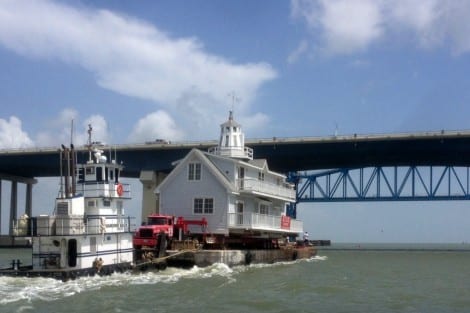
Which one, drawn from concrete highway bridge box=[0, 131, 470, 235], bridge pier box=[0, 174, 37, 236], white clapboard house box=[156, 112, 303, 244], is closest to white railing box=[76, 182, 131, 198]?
white clapboard house box=[156, 112, 303, 244]

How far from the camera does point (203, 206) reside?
2233 inches

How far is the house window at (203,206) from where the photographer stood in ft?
185

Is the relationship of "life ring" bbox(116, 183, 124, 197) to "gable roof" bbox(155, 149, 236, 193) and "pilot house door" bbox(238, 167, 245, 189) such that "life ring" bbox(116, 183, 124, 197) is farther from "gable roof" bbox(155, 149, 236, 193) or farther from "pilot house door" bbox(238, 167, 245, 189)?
"pilot house door" bbox(238, 167, 245, 189)

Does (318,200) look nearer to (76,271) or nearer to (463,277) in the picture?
(463,277)

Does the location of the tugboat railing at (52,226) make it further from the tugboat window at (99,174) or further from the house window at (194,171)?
the house window at (194,171)

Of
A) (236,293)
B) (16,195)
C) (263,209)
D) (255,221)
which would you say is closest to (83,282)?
(236,293)

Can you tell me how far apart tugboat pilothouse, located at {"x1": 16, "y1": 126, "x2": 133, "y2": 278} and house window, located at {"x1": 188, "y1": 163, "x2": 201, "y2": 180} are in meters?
14.0

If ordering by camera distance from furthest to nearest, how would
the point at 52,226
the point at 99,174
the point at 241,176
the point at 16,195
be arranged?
the point at 16,195 < the point at 241,176 < the point at 99,174 < the point at 52,226

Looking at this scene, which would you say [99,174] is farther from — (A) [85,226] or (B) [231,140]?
(B) [231,140]

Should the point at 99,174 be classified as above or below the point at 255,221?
above

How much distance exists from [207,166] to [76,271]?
20.6 meters

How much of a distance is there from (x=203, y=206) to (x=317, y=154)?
38.5 meters

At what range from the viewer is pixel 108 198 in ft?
138

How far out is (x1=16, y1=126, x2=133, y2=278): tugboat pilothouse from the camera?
38.8m
